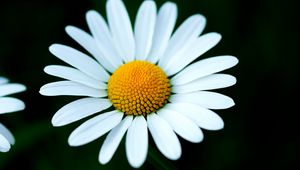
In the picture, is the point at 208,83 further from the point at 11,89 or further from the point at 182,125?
the point at 11,89

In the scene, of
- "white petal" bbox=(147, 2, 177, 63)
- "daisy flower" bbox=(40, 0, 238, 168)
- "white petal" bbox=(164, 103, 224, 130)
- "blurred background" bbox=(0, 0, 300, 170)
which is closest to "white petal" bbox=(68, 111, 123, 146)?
"daisy flower" bbox=(40, 0, 238, 168)

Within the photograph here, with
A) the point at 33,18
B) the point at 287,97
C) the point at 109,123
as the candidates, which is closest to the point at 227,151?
the point at 287,97

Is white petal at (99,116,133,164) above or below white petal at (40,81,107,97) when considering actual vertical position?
below

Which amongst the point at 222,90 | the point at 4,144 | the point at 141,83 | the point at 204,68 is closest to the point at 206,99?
the point at 204,68

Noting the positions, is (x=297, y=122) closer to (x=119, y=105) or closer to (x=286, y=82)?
(x=286, y=82)

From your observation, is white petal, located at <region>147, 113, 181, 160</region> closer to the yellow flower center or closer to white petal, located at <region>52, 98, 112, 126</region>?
the yellow flower center

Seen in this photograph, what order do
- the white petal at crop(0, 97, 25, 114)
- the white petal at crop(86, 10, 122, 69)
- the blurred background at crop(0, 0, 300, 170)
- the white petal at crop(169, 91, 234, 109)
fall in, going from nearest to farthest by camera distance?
the white petal at crop(169, 91, 234, 109)
the white petal at crop(0, 97, 25, 114)
the white petal at crop(86, 10, 122, 69)
the blurred background at crop(0, 0, 300, 170)
